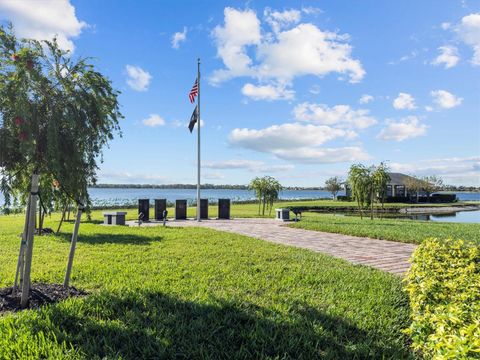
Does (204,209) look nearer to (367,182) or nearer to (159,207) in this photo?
(159,207)

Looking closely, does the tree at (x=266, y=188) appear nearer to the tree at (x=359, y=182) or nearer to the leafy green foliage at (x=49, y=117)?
the tree at (x=359, y=182)

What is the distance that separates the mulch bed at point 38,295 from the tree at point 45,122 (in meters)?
0.19

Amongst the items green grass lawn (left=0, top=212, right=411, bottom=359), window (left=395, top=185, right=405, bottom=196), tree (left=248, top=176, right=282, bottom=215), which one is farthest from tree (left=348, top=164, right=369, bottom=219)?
window (left=395, top=185, right=405, bottom=196)

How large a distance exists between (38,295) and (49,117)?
2.47 m

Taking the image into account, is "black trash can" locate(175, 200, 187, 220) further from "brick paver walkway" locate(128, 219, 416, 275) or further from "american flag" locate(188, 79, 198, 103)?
"brick paver walkway" locate(128, 219, 416, 275)

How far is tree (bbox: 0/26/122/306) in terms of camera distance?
4102 mm

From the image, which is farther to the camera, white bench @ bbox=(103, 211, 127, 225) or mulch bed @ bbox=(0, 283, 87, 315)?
white bench @ bbox=(103, 211, 127, 225)

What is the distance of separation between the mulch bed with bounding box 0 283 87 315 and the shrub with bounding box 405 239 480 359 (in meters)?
4.35

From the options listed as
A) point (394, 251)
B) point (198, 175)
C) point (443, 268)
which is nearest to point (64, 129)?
point (443, 268)

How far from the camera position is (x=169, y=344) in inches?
132

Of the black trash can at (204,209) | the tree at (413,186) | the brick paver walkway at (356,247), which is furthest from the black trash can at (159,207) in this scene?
the tree at (413,186)

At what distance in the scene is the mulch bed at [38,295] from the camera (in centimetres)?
450

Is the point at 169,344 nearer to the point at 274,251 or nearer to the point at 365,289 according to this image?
the point at 365,289

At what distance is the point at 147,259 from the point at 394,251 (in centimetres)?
635
